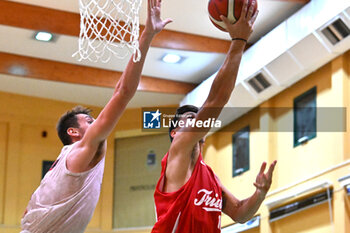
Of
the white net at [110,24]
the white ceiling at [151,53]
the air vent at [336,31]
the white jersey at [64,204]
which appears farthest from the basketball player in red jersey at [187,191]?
the white ceiling at [151,53]

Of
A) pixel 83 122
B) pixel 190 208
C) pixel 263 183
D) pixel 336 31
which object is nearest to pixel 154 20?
pixel 190 208

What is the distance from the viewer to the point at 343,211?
9.05m

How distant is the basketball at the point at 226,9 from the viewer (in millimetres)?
4254

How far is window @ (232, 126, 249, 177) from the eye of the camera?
12023 millimetres

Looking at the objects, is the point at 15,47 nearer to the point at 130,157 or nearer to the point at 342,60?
the point at 130,157

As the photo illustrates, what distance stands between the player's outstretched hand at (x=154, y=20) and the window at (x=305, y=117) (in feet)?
20.5

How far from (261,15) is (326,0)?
4.62 ft

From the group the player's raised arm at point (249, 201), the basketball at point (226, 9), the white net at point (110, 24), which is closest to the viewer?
the basketball at point (226, 9)

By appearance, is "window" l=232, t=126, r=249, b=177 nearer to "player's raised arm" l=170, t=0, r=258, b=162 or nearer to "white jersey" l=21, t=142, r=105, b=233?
"white jersey" l=21, t=142, r=105, b=233

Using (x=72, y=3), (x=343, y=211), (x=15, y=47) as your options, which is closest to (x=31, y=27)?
(x=72, y=3)

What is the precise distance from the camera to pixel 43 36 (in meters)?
11.3

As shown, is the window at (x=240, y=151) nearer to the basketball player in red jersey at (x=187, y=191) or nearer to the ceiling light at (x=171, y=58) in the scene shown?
the ceiling light at (x=171, y=58)

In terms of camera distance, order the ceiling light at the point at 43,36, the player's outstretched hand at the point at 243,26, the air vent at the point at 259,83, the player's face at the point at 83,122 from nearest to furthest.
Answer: the player's outstretched hand at the point at 243,26 → the player's face at the point at 83,122 → the air vent at the point at 259,83 → the ceiling light at the point at 43,36

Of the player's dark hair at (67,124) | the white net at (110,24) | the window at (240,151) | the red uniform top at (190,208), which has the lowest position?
the red uniform top at (190,208)
